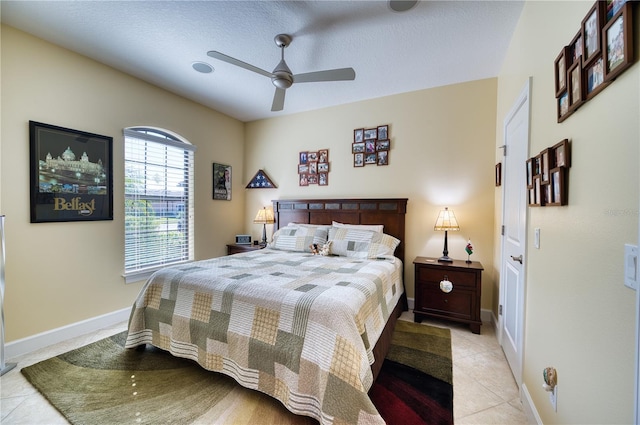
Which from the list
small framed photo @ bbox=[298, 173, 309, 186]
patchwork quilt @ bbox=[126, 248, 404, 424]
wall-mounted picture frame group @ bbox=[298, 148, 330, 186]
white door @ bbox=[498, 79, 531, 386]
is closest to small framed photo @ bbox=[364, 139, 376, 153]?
wall-mounted picture frame group @ bbox=[298, 148, 330, 186]

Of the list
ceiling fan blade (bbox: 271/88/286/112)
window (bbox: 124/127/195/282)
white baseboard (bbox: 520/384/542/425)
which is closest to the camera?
white baseboard (bbox: 520/384/542/425)

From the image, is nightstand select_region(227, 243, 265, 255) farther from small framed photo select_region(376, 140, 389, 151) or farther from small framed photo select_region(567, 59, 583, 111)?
small framed photo select_region(567, 59, 583, 111)

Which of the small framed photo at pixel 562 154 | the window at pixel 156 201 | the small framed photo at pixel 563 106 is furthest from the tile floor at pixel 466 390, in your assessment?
the small framed photo at pixel 563 106

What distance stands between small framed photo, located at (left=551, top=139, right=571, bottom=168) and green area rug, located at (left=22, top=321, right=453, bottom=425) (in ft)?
5.19

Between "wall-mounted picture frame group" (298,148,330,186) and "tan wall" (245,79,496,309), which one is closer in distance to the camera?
"tan wall" (245,79,496,309)

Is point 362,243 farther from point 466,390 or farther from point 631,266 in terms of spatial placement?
point 631,266

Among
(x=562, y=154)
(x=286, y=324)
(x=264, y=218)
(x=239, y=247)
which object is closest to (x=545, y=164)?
(x=562, y=154)

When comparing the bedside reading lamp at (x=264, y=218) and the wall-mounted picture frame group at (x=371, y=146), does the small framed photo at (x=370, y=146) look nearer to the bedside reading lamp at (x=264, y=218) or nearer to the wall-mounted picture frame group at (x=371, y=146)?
the wall-mounted picture frame group at (x=371, y=146)

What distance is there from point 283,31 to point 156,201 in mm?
2617

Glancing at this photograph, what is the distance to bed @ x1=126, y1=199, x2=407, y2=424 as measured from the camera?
4.62ft

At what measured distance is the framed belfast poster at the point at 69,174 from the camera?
234 cm

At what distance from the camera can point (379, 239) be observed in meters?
3.09

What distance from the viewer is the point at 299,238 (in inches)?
136

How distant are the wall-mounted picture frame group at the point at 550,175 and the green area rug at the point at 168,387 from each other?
4.66 feet
